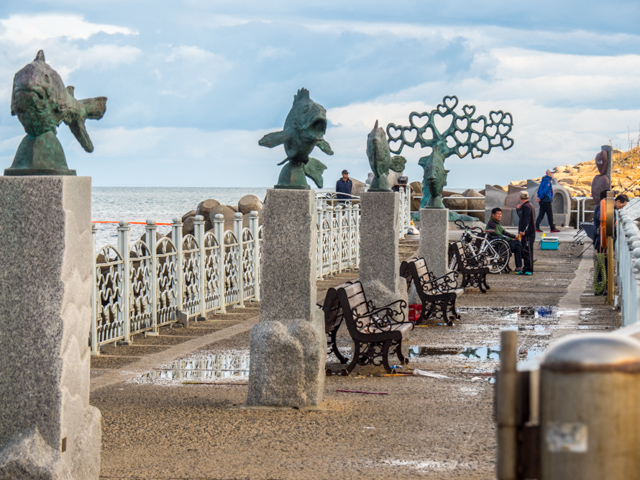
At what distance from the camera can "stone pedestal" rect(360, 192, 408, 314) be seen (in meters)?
11.4

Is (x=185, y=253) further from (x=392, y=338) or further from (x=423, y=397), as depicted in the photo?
(x=423, y=397)

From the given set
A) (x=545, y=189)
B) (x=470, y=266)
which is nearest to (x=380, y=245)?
(x=470, y=266)

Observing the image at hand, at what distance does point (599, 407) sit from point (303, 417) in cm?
531

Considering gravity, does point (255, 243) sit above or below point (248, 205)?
below

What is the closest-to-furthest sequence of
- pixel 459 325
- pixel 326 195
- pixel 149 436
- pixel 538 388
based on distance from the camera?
pixel 538 388
pixel 149 436
pixel 459 325
pixel 326 195

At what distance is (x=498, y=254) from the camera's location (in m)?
19.5

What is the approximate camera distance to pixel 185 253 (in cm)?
1288

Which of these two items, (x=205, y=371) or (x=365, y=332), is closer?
(x=365, y=332)

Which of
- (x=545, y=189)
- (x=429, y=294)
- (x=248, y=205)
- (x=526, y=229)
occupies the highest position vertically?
(x=545, y=189)

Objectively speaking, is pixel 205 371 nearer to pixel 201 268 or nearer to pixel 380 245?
pixel 380 245

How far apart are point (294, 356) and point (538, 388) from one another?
533 centimetres

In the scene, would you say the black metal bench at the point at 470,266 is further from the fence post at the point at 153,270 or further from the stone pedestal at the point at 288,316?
the stone pedestal at the point at 288,316

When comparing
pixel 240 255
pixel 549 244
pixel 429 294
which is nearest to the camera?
pixel 429 294

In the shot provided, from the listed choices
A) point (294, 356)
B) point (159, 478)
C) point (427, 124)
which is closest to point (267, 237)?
point (294, 356)
